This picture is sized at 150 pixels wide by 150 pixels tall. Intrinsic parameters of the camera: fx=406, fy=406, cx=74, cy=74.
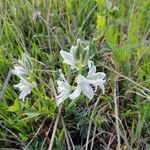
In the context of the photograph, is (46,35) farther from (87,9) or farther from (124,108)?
(124,108)

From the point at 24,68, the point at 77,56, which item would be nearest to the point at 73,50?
the point at 77,56

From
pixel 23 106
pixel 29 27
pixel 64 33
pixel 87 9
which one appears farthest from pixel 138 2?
pixel 23 106

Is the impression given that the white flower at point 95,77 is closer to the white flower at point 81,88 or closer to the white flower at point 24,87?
the white flower at point 81,88

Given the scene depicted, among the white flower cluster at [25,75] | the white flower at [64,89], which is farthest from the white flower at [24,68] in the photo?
the white flower at [64,89]

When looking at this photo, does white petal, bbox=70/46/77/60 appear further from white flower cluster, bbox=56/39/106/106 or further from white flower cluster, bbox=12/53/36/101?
white flower cluster, bbox=12/53/36/101

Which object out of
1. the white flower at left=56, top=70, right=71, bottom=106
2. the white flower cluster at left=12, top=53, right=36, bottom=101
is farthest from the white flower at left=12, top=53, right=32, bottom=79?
the white flower at left=56, top=70, right=71, bottom=106

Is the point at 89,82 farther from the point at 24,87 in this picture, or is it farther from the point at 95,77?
the point at 24,87
